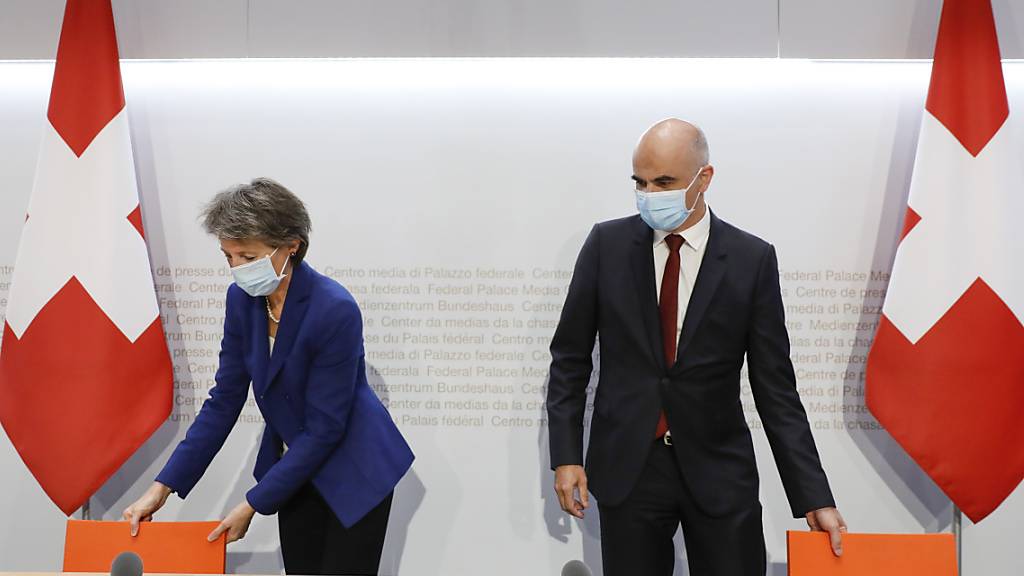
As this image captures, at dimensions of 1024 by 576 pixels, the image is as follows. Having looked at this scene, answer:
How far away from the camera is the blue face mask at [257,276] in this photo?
2.35 metres

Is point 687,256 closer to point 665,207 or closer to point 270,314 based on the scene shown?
point 665,207

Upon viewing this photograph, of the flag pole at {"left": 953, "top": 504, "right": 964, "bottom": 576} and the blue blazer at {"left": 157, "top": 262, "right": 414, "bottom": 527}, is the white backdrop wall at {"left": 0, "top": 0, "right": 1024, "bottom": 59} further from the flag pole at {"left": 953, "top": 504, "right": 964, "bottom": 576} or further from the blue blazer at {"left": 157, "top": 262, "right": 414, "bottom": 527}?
the flag pole at {"left": 953, "top": 504, "right": 964, "bottom": 576}

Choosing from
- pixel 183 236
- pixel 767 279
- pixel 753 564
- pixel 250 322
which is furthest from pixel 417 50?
pixel 753 564

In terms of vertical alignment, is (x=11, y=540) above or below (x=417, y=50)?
below

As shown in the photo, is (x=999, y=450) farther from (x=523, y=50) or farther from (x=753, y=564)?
(x=523, y=50)

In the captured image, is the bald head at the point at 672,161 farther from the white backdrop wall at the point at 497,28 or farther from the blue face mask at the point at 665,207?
the white backdrop wall at the point at 497,28

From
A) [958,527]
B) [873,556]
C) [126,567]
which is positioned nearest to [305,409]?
[126,567]

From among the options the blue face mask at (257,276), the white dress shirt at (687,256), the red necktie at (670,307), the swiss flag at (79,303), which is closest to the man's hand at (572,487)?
the red necktie at (670,307)

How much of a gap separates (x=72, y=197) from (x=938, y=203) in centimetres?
277

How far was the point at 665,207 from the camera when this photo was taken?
231 centimetres

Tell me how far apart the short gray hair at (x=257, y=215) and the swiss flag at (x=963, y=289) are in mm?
1903

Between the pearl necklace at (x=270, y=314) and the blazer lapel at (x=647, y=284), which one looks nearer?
the blazer lapel at (x=647, y=284)

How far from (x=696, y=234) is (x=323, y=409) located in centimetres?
103

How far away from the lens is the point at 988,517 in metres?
3.32
